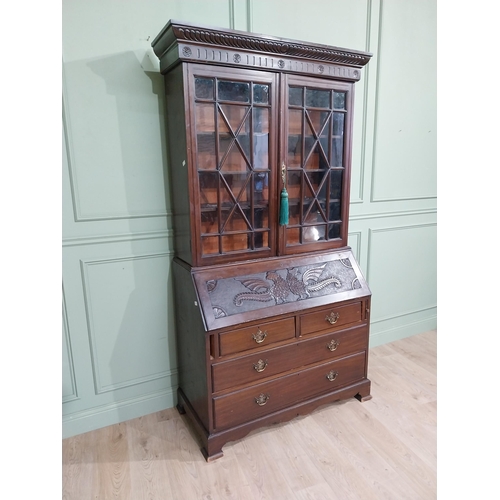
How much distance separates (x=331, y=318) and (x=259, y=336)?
45cm

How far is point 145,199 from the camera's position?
6.28 feet

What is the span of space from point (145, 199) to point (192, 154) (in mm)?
445

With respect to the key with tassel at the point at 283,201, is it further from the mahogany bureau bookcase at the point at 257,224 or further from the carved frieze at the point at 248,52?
the carved frieze at the point at 248,52

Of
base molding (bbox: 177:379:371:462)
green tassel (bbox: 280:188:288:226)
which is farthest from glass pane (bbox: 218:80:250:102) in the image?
base molding (bbox: 177:379:371:462)

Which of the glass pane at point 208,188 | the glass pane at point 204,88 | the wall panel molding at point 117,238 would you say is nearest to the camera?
the glass pane at point 204,88

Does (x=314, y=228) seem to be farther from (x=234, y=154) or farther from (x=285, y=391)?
(x=285, y=391)

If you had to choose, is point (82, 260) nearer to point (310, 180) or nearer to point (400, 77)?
point (310, 180)

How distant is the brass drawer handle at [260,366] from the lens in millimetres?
1789

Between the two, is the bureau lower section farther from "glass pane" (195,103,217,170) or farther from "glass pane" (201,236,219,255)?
"glass pane" (195,103,217,170)

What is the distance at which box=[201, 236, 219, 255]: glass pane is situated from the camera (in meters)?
1.75

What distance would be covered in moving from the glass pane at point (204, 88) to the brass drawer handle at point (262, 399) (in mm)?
1457

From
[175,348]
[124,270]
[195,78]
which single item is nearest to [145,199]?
[124,270]

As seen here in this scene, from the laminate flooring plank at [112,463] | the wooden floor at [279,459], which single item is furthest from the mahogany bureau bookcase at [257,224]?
the laminate flooring plank at [112,463]

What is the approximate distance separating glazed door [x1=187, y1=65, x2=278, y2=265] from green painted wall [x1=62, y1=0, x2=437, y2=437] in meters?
0.35
